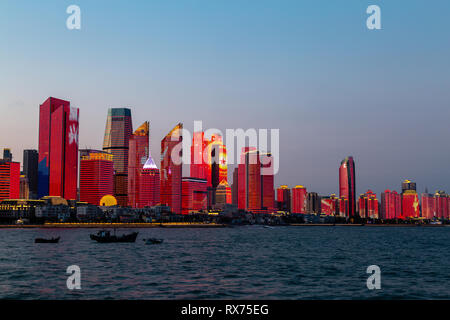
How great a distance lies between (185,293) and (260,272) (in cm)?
1789

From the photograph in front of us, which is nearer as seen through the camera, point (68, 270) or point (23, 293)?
point (23, 293)

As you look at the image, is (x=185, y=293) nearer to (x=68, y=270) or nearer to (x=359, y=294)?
(x=359, y=294)

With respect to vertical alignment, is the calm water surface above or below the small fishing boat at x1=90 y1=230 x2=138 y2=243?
above

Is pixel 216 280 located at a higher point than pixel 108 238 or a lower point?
higher

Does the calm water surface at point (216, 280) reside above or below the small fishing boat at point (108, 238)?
above

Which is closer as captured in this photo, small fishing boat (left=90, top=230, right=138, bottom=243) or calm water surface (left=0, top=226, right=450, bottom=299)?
calm water surface (left=0, top=226, right=450, bottom=299)

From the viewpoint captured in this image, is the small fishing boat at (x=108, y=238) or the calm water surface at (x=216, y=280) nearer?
the calm water surface at (x=216, y=280)

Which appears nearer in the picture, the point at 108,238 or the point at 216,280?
the point at 216,280
